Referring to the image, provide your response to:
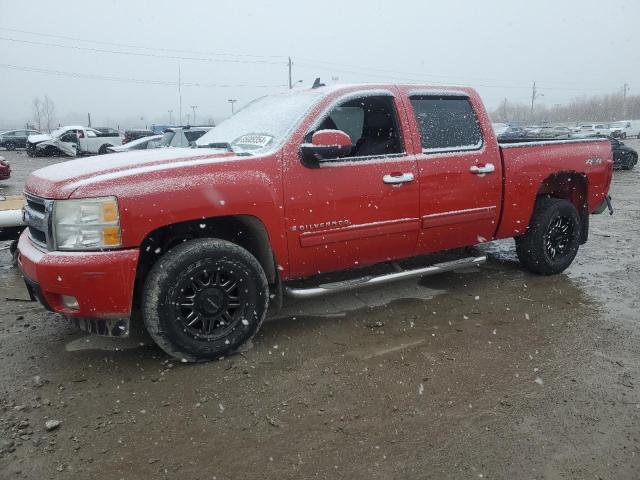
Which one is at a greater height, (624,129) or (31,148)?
(624,129)

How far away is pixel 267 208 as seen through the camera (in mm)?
3365

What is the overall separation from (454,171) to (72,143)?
27576 millimetres

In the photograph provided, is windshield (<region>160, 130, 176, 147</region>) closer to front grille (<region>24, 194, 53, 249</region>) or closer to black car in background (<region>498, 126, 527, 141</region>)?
black car in background (<region>498, 126, 527, 141</region>)

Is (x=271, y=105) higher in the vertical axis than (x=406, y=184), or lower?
higher

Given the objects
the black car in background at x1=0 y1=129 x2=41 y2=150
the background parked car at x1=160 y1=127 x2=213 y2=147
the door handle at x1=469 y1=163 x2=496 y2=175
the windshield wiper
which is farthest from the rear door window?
the black car in background at x1=0 y1=129 x2=41 y2=150

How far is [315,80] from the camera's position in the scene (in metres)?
4.25

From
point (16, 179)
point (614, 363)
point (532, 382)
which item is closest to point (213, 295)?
→ point (532, 382)

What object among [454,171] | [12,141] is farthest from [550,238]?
[12,141]

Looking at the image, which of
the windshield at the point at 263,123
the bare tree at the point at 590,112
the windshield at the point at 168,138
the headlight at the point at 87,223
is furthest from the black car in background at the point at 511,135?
the bare tree at the point at 590,112

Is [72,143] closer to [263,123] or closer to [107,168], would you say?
[263,123]

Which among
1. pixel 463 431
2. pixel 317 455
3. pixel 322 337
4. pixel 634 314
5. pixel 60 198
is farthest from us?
pixel 634 314

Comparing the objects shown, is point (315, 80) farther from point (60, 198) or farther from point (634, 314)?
point (634, 314)

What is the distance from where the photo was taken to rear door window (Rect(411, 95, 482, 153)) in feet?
13.6

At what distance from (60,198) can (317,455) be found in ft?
6.51
